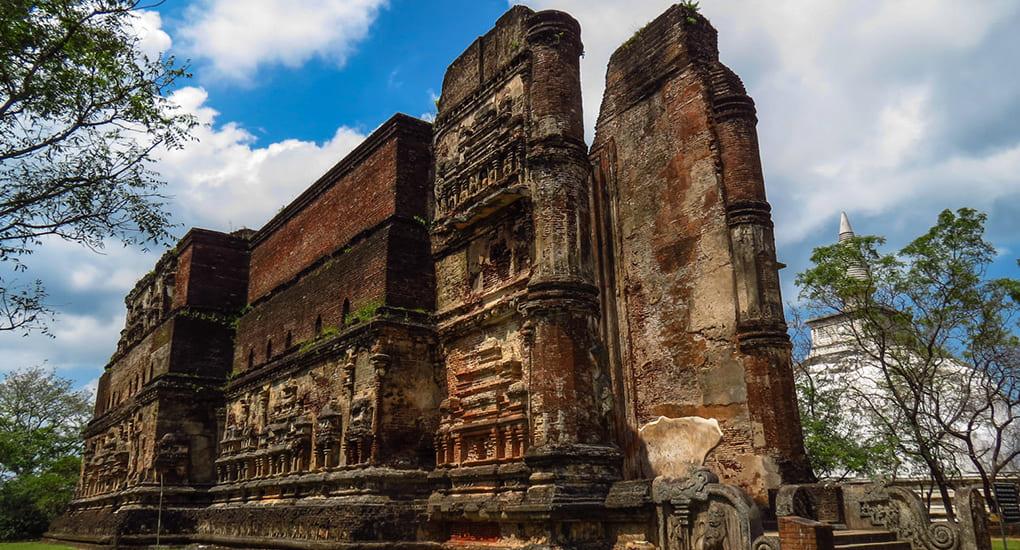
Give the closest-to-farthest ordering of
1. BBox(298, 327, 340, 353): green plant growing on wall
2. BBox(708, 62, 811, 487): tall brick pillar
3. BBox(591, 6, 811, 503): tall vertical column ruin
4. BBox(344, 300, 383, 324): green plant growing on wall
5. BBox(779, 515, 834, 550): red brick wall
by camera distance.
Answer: BBox(779, 515, 834, 550): red brick wall < BBox(708, 62, 811, 487): tall brick pillar < BBox(591, 6, 811, 503): tall vertical column ruin < BBox(344, 300, 383, 324): green plant growing on wall < BBox(298, 327, 340, 353): green plant growing on wall

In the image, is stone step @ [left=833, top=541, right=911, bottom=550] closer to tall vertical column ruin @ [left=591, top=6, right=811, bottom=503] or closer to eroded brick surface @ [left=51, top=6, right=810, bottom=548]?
eroded brick surface @ [left=51, top=6, right=810, bottom=548]

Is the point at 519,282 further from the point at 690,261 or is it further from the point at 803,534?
the point at 803,534

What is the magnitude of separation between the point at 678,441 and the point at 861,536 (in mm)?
2931

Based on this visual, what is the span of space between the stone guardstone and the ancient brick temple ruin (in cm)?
3

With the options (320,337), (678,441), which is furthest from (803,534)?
(320,337)

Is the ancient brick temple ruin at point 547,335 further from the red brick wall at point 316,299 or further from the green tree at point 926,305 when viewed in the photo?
the green tree at point 926,305

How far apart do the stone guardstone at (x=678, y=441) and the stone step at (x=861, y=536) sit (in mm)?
2190

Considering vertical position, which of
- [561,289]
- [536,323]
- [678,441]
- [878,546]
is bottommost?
[878,546]

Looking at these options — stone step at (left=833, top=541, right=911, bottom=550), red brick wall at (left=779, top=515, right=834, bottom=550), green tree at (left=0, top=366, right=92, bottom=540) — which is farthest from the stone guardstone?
green tree at (left=0, top=366, right=92, bottom=540)

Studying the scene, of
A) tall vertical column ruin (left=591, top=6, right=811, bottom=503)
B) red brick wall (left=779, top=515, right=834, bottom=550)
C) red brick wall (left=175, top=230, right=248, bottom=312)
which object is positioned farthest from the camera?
red brick wall (left=175, top=230, right=248, bottom=312)

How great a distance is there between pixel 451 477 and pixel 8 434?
30.7 metres

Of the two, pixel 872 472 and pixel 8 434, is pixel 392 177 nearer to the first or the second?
pixel 872 472

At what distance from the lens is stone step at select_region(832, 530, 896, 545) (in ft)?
26.4

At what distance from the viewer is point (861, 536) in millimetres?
8148
